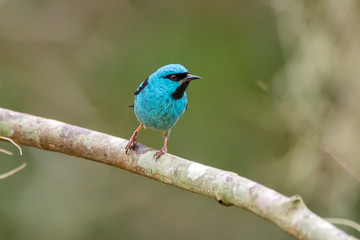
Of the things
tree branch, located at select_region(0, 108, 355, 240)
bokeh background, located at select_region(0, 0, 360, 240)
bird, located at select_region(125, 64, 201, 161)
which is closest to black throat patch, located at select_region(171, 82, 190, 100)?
bird, located at select_region(125, 64, 201, 161)

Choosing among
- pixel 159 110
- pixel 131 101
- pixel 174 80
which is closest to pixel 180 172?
pixel 159 110

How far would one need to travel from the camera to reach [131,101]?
718 centimetres

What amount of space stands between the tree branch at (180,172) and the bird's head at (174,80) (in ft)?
2.56

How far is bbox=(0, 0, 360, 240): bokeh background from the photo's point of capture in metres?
6.23

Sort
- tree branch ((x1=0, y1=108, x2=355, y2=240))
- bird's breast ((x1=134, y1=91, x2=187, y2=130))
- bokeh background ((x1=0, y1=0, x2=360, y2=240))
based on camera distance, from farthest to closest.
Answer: bokeh background ((x1=0, y1=0, x2=360, y2=240)) → bird's breast ((x1=134, y1=91, x2=187, y2=130)) → tree branch ((x1=0, y1=108, x2=355, y2=240))

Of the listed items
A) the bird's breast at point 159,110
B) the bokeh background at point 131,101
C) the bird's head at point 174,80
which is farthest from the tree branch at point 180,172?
the bokeh background at point 131,101

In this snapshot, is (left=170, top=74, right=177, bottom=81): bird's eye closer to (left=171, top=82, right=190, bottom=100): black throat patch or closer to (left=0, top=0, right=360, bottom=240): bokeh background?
(left=171, top=82, right=190, bottom=100): black throat patch

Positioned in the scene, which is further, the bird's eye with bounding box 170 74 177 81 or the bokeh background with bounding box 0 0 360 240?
the bokeh background with bounding box 0 0 360 240

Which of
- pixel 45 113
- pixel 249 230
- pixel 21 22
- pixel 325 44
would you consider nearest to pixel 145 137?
pixel 45 113

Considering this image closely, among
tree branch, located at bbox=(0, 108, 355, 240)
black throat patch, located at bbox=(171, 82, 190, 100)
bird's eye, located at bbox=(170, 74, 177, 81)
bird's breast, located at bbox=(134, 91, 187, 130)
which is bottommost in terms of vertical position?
tree branch, located at bbox=(0, 108, 355, 240)

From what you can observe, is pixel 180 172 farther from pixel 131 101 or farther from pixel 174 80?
pixel 131 101

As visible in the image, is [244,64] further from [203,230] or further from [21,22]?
[21,22]

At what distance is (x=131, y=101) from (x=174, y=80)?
308cm

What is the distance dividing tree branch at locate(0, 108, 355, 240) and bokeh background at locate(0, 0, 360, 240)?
8.71 ft
